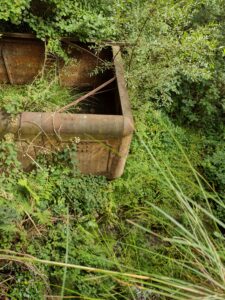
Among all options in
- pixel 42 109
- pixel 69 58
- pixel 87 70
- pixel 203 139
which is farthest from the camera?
pixel 203 139

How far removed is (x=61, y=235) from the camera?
290cm

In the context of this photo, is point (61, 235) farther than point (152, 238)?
No

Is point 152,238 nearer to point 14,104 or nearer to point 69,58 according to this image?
point 14,104

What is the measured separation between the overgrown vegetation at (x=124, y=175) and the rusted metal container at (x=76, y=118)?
14cm

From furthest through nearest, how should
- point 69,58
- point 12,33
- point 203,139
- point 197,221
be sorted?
point 203,139
point 69,58
point 12,33
point 197,221

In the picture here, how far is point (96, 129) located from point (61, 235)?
1.08 meters

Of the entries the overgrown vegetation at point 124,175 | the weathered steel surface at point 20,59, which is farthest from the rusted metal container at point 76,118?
the overgrown vegetation at point 124,175

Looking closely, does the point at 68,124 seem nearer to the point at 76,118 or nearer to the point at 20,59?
the point at 76,118

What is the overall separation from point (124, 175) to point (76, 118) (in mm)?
1141

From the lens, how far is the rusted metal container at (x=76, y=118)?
2.72 m

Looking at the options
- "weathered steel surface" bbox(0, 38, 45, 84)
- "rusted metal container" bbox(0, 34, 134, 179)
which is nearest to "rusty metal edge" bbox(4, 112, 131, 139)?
"rusted metal container" bbox(0, 34, 134, 179)

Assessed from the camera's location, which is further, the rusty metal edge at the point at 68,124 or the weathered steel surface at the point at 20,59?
the weathered steel surface at the point at 20,59

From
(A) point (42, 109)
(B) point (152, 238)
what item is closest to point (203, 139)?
(B) point (152, 238)

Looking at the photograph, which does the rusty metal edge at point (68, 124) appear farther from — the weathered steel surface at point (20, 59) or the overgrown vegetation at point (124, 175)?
the weathered steel surface at point (20, 59)
